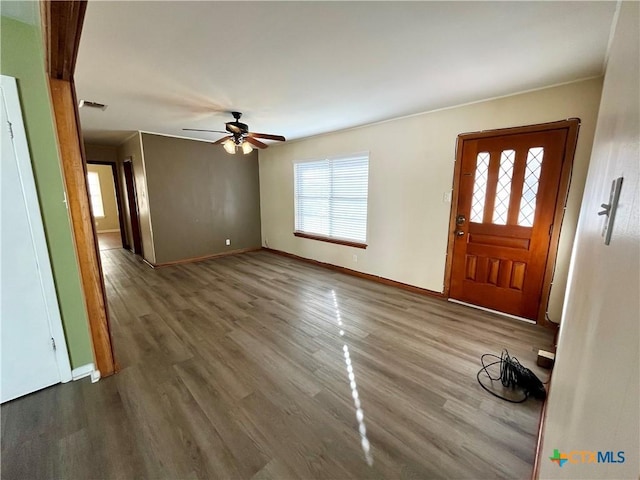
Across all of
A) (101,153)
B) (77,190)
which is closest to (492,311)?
(77,190)

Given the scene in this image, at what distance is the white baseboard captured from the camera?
1958mm

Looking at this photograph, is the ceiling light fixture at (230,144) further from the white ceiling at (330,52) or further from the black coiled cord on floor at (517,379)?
the black coiled cord on floor at (517,379)

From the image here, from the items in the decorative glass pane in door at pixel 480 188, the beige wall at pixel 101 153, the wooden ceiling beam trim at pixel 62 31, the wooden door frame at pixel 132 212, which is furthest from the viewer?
the beige wall at pixel 101 153

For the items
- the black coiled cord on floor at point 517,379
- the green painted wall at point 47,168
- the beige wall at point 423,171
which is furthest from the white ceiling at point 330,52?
the black coiled cord on floor at point 517,379

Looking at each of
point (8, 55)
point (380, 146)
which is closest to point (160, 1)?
point (8, 55)

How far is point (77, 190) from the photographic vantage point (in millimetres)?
1794

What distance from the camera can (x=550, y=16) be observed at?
1.50 m

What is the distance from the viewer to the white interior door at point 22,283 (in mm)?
1596

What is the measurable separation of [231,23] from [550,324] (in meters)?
3.75

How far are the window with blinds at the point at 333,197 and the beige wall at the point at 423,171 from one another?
171 millimetres

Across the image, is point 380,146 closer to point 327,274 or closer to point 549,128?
point 549,128

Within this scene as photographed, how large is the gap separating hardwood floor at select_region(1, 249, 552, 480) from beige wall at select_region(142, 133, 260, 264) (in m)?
2.18

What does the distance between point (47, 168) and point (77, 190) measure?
0.20m

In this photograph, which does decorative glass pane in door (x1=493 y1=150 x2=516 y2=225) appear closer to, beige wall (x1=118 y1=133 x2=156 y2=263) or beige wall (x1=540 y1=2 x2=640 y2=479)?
beige wall (x1=540 y1=2 x2=640 y2=479)
